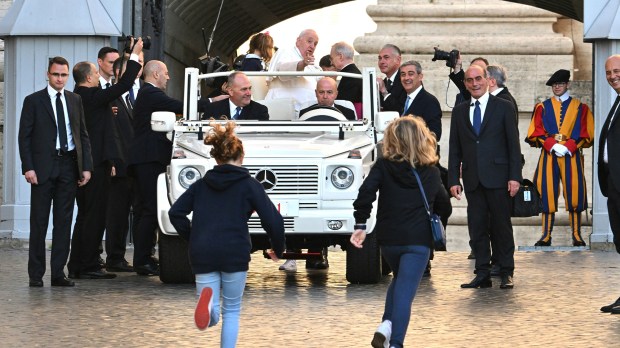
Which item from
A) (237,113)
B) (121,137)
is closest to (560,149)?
(237,113)

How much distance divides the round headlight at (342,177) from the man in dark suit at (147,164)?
5.85ft

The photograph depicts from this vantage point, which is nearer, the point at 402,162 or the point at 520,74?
the point at 402,162

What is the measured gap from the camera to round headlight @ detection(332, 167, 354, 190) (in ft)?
43.3

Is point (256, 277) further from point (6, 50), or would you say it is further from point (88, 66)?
point (6, 50)

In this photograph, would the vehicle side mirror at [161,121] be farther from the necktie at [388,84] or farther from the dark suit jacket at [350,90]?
the necktie at [388,84]

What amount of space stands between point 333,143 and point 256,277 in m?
1.43

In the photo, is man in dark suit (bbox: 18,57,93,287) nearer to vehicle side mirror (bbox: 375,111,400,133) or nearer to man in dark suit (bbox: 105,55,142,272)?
man in dark suit (bbox: 105,55,142,272)

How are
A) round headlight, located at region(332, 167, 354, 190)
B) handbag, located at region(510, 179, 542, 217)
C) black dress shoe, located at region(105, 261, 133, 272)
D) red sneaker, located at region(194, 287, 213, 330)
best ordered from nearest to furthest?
red sneaker, located at region(194, 287, 213, 330), round headlight, located at region(332, 167, 354, 190), handbag, located at region(510, 179, 542, 217), black dress shoe, located at region(105, 261, 133, 272)

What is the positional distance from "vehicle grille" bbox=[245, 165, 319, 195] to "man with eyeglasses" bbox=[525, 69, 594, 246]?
5.21 meters

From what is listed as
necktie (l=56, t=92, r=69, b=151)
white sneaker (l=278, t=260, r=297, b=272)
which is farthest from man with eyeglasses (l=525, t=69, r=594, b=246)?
necktie (l=56, t=92, r=69, b=151)

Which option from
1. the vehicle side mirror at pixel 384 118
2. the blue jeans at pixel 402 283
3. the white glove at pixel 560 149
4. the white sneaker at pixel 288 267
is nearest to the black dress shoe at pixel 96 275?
the white sneaker at pixel 288 267

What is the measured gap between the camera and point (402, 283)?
31.3ft

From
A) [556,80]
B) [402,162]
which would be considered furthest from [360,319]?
[556,80]

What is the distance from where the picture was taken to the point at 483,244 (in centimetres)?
1335
